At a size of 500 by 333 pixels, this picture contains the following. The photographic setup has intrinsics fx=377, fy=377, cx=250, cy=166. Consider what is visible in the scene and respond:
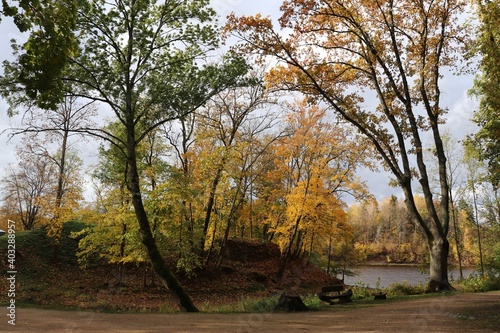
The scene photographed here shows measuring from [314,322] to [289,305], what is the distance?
6.97 feet

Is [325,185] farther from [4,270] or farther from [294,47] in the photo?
[4,270]

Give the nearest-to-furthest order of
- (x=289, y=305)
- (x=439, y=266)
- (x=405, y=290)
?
(x=289, y=305) < (x=439, y=266) < (x=405, y=290)

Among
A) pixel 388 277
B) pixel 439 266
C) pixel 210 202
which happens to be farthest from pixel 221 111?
pixel 388 277

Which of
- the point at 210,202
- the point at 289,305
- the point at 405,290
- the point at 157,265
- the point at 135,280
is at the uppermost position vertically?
the point at 210,202

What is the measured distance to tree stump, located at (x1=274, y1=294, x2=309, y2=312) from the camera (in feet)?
33.0

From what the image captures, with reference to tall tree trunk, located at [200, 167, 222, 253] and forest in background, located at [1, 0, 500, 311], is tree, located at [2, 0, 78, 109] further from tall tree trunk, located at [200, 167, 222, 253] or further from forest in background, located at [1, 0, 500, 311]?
tall tree trunk, located at [200, 167, 222, 253]

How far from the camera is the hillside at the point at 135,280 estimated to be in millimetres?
→ 16375

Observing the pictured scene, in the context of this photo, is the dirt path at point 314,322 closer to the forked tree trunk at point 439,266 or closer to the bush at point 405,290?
the forked tree trunk at point 439,266

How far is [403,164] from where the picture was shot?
14.1 m

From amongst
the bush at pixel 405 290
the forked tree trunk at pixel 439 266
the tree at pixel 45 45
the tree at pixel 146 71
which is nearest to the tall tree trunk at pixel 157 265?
the tree at pixel 146 71

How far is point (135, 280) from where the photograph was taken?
68.9 feet

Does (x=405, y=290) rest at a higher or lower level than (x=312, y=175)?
lower

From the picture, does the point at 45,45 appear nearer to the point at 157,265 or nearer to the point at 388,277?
the point at 157,265

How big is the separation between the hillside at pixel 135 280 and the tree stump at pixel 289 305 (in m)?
5.92
